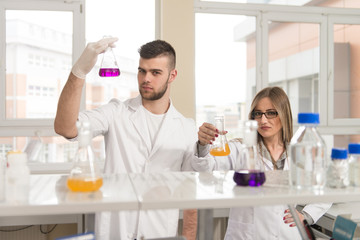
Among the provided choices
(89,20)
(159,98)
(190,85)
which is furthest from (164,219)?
(89,20)

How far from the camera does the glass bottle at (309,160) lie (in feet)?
3.99

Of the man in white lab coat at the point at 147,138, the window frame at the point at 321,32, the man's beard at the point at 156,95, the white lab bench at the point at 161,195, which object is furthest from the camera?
the window frame at the point at 321,32

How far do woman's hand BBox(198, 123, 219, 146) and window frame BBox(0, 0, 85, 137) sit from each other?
2073 mm

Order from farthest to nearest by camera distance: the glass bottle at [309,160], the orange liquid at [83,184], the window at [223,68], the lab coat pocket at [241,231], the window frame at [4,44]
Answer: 1. the window at [223,68]
2. the window frame at [4,44]
3. the lab coat pocket at [241,231]
4. the glass bottle at [309,160]
5. the orange liquid at [83,184]

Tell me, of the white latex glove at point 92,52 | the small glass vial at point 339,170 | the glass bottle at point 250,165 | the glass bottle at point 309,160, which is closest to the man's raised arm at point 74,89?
the white latex glove at point 92,52

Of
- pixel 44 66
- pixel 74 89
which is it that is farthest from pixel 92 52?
pixel 44 66

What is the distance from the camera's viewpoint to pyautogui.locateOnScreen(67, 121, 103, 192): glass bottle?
1.11m

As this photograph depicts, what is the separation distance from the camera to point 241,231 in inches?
69.2

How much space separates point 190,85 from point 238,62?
1.99 feet

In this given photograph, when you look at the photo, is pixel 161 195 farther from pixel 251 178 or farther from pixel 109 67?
pixel 109 67

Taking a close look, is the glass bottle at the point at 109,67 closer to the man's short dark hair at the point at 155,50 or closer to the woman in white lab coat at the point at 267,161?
the man's short dark hair at the point at 155,50

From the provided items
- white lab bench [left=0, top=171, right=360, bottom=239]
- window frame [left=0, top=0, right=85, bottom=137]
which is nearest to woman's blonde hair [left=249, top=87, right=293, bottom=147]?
white lab bench [left=0, top=171, right=360, bottom=239]

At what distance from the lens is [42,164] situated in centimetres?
340

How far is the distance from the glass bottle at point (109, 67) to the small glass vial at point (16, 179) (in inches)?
31.9
